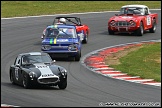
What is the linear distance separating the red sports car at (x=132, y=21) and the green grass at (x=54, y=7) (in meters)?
10.7

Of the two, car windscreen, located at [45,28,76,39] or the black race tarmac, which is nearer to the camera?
the black race tarmac

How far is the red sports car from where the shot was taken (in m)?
34.3

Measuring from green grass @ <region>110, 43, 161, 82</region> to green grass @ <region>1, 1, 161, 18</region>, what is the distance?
16.1 m

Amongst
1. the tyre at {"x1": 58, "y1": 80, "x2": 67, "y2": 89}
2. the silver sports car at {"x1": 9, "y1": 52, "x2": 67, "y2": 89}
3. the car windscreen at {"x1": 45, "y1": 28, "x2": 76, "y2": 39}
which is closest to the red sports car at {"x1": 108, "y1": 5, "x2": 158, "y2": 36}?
the car windscreen at {"x1": 45, "y1": 28, "x2": 76, "y2": 39}

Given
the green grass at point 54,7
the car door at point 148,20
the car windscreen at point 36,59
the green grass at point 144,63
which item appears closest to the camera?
the car windscreen at point 36,59

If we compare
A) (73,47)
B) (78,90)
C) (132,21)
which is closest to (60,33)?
(73,47)

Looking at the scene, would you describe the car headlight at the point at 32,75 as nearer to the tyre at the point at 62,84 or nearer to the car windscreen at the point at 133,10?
the tyre at the point at 62,84

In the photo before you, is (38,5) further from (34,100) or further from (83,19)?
(34,100)

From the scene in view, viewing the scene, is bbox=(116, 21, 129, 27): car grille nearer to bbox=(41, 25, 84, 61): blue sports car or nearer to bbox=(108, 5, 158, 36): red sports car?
bbox=(108, 5, 158, 36): red sports car

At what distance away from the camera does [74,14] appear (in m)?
44.9

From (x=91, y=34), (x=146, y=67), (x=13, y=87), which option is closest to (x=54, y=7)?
(x=91, y=34)

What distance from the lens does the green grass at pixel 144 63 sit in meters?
22.2

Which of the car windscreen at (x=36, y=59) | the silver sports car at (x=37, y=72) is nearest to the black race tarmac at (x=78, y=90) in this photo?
the silver sports car at (x=37, y=72)

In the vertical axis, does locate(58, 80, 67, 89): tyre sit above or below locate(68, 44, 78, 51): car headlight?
below
